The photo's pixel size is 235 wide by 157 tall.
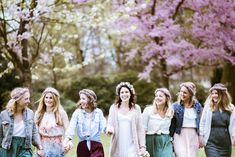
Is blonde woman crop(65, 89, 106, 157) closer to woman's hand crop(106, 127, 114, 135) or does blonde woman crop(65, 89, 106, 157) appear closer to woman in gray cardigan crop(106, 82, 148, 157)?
woman's hand crop(106, 127, 114, 135)

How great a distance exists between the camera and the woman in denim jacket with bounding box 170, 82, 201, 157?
27.2 feet

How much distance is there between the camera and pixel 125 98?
302 inches

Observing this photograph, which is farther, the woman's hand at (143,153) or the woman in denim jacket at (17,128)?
the woman's hand at (143,153)

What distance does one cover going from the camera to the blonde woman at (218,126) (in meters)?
8.23

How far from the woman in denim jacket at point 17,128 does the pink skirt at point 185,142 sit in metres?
2.51

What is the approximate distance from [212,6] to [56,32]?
1024 centimetres

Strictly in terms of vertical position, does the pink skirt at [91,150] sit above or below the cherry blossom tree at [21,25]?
below

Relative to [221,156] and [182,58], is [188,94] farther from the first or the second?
[182,58]

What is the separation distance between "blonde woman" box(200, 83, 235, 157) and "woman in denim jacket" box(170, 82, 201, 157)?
0.48ft

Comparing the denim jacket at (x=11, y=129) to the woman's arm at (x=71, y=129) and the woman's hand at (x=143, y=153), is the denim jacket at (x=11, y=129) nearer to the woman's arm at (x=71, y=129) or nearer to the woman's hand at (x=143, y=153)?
the woman's arm at (x=71, y=129)

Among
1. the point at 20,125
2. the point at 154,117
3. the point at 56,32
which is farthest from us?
the point at 56,32

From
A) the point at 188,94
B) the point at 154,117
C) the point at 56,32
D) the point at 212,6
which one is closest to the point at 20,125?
the point at 154,117

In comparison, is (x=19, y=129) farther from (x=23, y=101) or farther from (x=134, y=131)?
(x=134, y=131)

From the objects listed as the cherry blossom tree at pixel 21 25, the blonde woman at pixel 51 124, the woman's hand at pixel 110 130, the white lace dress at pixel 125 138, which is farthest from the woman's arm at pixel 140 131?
the cherry blossom tree at pixel 21 25
